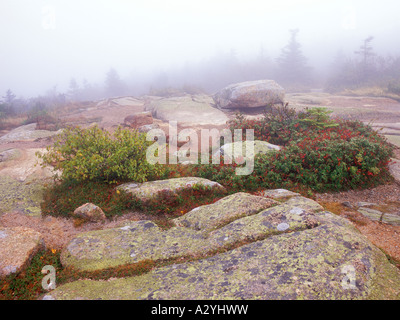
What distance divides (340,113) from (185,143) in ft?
48.2

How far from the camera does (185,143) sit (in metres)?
15.6

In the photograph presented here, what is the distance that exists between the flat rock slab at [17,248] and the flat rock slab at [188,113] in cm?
1640

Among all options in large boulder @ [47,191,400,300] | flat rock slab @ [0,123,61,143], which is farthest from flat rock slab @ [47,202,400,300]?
flat rock slab @ [0,123,61,143]

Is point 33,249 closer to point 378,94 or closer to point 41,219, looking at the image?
point 41,219

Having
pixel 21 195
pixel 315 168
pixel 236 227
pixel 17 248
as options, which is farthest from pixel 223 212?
pixel 21 195

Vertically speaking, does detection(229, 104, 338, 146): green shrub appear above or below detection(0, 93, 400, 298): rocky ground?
above

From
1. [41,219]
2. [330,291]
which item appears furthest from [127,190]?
[330,291]

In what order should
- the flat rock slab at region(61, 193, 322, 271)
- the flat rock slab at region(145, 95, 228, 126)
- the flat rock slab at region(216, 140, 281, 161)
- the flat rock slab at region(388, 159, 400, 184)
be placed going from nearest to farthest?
the flat rock slab at region(61, 193, 322, 271) → the flat rock slab at region(388, 159, 400, 184) → the flat rock slab at region(216, 140, 281, 161) → the flat rock slab at region(145, 95, 228, 126)

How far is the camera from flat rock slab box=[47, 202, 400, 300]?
3406 mm

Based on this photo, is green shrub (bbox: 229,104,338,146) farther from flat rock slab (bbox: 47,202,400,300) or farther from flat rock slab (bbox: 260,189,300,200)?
flat rock slab (bbox: 47,202,400,300)

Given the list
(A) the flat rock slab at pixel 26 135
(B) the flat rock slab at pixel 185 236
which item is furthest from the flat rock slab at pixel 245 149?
(A) the flat rock slab at pixel 26 135

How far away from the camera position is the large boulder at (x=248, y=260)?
3.48 metres

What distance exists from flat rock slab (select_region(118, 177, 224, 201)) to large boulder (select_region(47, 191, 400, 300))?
215 cm

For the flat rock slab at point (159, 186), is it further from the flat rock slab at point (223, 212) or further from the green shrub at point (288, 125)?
the green shrub at point (288, 125)
